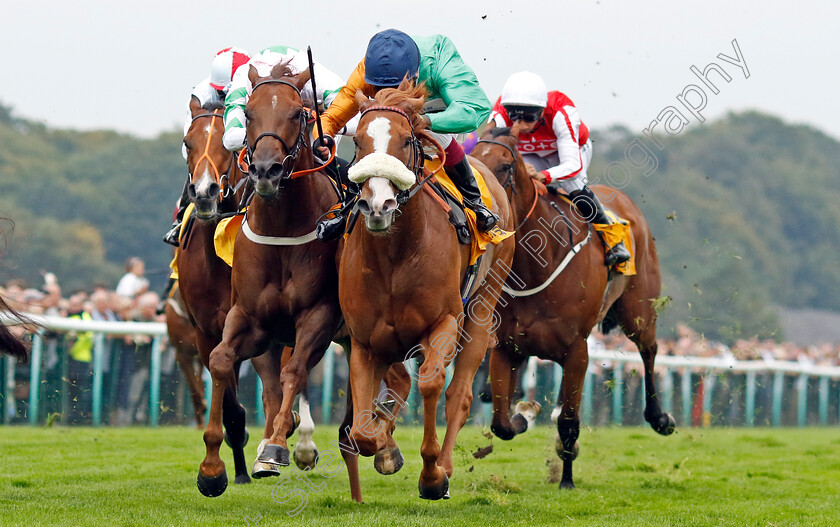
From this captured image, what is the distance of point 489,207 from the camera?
616cm

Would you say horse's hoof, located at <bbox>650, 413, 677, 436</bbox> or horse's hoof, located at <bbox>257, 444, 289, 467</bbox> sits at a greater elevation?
horse's hoof, located at <bbox>650, 413, 677, 436</bbox>

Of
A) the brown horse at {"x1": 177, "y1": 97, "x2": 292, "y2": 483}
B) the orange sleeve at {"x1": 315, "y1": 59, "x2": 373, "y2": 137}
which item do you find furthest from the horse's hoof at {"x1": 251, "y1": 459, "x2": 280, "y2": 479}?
Result: the orange sleeve at {"x1": 315, "y1": 59, "x2": 373, "y2": 137}

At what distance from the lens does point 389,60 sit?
18.2 ft

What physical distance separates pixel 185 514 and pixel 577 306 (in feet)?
9.17

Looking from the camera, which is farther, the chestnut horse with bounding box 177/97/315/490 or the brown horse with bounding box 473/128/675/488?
the brown horse with bounding box 473/128/675/488

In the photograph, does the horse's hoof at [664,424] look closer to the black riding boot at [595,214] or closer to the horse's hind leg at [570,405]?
the horse's hind leg at [570,405]

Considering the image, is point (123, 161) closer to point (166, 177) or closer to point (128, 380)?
point (166, 177)

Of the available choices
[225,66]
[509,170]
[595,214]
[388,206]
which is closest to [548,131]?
[595,214]

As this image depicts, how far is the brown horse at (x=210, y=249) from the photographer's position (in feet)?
19.0

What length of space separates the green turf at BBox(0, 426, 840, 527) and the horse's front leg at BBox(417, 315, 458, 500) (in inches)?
11.3

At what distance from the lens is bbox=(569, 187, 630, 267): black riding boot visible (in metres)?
7.59

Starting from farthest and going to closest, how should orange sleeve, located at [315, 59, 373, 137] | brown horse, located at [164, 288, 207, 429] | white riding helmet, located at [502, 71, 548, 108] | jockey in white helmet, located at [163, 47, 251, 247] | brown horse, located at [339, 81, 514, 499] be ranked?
1. brown horse, located at [164, 288, 207, 429]
2. white riding helmet, located at [502, 71, 548, 108]
3. jockey in white helmet, located at [163, 47, 251, 247]
4. orange sleeve, located at [315, 59, 373, 137]
5. brown horse, located at [339, 81, 514, 499]

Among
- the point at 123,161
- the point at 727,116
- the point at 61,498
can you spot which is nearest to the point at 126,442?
the point at 61,498

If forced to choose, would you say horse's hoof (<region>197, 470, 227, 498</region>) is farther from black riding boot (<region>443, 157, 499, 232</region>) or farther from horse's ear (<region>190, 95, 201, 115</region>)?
horse's ear (<region>190, 95, 201, 115</region>)
